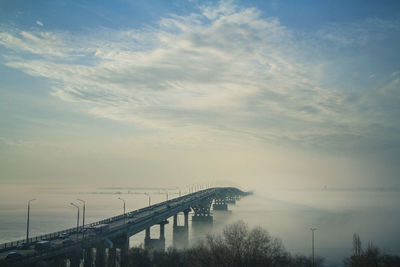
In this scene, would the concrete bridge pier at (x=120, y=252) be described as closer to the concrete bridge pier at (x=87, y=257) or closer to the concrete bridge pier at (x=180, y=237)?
the concrete bridge pier at (x=87, y=257)

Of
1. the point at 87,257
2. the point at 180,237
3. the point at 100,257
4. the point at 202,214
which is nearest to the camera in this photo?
the point at 87,257

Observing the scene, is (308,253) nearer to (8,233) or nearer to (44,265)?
(44,265)

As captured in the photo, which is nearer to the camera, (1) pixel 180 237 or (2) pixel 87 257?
(2) pixel 87 257

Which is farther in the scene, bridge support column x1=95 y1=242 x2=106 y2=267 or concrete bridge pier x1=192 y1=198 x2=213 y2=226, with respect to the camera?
concrete bridge pier x1=192 y1=198 x2=213 y2=226


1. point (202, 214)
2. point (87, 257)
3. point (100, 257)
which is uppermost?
point (87, 257)

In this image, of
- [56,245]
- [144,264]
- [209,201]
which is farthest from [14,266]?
[209,201]

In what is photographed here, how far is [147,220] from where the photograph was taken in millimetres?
78250

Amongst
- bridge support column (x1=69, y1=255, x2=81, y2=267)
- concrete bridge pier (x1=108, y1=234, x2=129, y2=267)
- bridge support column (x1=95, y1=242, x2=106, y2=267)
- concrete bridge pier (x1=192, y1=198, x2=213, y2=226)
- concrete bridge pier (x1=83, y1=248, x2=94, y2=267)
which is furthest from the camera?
concrete bridge pier (x1=192, y1=198, x2=213, y2=226)

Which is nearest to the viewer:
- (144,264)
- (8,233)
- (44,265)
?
(44,265)

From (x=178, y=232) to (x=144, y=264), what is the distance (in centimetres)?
6135

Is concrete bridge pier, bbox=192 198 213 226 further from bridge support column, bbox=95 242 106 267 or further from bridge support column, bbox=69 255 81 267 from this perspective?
bridge support column, bbox=69 255 81 267

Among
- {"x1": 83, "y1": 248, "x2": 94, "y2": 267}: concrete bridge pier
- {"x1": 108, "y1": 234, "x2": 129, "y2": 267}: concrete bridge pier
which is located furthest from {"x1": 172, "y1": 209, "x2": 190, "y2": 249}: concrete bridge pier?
{"x1": 83, "y1": 248, "x2": 94, "y2": 267}: concrete bridge pier

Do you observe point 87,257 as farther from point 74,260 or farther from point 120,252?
point 120,252

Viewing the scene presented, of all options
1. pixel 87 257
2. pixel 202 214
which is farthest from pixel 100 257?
pixel 202 214
